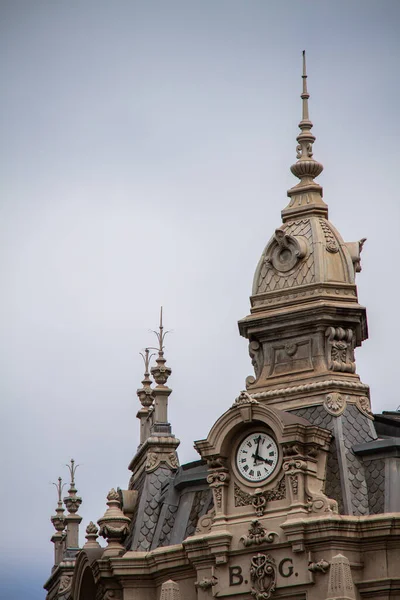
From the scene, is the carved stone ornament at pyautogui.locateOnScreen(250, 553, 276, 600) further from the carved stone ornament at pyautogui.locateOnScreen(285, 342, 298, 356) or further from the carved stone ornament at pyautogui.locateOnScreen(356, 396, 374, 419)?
the carved stone ornament at pyautogui.locateOnScreen(285, 342, 298, 356)

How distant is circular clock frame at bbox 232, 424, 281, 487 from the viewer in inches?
2606

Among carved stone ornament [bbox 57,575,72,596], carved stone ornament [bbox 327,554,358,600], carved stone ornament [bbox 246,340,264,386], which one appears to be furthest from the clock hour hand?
carved stone ornament [bbox 57,575,72,596]

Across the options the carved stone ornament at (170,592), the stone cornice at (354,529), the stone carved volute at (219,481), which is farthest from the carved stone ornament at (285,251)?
the carved stone ornament at (170,592)

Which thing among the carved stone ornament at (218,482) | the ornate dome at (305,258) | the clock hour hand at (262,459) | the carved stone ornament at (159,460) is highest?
the ornate dome at (305,258)

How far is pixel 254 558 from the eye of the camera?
216ft

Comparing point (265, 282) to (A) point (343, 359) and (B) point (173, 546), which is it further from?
(B) point (173, 546)

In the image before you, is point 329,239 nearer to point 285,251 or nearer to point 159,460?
point 285,251

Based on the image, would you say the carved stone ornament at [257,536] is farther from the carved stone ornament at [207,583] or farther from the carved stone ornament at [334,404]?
the carved stone ornament at [334,404]

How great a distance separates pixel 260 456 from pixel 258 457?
66 mm

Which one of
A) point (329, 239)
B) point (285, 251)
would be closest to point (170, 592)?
point (285, 251)

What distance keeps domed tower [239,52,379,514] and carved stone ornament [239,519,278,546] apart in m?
2.51

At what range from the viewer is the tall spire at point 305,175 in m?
71.7

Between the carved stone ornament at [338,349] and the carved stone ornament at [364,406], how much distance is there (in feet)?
3.19

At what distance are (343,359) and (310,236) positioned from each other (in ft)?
13.6
